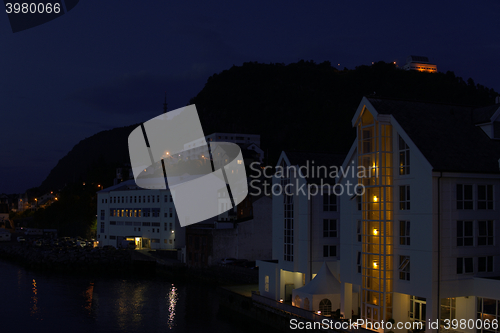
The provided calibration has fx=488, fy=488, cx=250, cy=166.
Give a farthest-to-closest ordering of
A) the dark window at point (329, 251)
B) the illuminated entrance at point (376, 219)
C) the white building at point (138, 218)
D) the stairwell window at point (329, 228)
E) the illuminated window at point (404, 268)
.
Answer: the white building at point (138, 218) → the stairwell window at point (329, 228) → the dark window at point (329, 251) → the illuminated entrance at point (376, 219) → the illuminated window at point (404, 268)

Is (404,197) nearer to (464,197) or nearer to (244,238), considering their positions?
(464,197)

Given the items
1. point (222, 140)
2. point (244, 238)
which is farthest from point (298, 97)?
point (244, 238)

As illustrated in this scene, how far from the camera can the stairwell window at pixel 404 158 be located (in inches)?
968

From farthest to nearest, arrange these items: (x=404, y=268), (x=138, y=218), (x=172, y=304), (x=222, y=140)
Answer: (x=222, y=140), (x=138, y=218), (x=172, y=304), (x=404, y=268)

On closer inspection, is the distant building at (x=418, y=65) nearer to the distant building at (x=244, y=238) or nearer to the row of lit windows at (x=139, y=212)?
the row of lit windows at (x=139, y=212)

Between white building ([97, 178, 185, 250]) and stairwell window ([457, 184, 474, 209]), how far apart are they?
53000mm

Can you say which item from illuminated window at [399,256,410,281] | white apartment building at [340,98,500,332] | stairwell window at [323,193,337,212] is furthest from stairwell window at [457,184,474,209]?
stairwell window at [323,193,337,212]

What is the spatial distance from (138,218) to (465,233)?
64.3 metres

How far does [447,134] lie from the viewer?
25.6 meters

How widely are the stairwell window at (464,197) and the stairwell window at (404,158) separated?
256 centimetres

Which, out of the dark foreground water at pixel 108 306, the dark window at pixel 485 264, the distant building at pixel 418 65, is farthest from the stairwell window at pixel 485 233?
the distant building at pixel 418 65

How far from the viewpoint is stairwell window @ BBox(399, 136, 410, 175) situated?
2459 centimetres

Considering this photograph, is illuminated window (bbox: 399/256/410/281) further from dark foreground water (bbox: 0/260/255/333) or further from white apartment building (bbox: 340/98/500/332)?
dark foreground water (bbox: 0/260/255/333)

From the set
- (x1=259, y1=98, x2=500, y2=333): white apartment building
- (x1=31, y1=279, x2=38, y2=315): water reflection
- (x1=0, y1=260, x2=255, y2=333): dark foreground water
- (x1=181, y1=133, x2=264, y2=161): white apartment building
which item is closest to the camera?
(x1=259, y1=98, x2=500, y2=333): white apartment building
